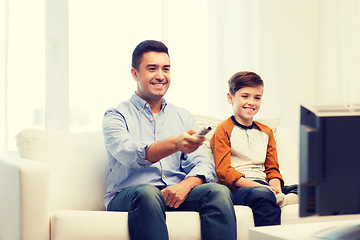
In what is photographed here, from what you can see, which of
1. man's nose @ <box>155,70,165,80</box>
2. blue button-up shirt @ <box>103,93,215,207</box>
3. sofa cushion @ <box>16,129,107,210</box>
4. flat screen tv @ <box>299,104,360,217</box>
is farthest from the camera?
man's nose @ <box>155,70,165,80</box>

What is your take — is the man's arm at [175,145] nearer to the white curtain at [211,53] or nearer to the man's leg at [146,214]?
the man's leg at [146,214]

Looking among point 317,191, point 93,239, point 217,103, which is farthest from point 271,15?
point 317,191

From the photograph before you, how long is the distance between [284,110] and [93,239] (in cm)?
231

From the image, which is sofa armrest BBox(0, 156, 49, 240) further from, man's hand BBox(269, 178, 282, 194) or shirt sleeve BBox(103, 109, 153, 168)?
man's hand BBox(269, 178, 282, 194)

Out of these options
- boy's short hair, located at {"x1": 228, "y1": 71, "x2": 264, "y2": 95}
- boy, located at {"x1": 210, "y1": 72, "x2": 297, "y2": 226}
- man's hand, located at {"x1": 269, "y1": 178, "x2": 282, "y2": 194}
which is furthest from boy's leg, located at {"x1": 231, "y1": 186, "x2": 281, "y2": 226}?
boy's short hair, located at {"x1": 228, "y1": 71, "x2": 264, "y2": 95}

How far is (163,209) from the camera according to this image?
180cm

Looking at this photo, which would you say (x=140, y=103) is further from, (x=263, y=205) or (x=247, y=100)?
(x=263, y=205)

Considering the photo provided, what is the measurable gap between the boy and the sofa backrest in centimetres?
58

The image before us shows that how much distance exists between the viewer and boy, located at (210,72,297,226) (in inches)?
88.4

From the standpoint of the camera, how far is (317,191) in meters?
1.10

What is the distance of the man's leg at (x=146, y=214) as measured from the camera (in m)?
1.68

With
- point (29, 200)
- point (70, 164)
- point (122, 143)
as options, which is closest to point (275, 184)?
point (122, 143)

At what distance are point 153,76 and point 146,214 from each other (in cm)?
70

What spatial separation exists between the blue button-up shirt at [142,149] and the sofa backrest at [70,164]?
0.11m
